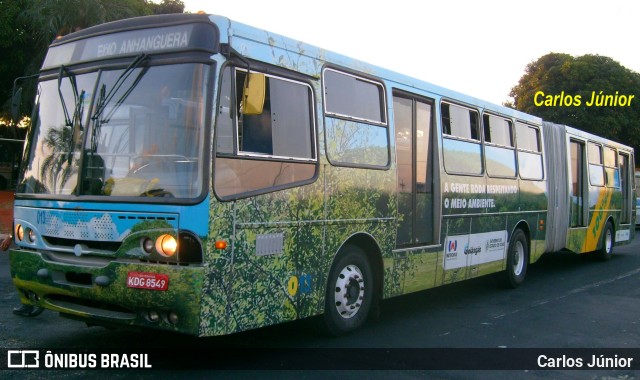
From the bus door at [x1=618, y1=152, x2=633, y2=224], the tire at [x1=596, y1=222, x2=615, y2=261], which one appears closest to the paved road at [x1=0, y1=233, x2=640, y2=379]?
the tire at [x1=596, y1=222, x2=615, y2=261]

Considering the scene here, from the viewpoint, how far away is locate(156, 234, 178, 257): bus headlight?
4.93m

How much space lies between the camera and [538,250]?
1170 cm

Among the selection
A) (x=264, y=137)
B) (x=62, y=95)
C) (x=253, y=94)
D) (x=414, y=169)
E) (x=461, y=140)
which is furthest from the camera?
(x=461, y=140)

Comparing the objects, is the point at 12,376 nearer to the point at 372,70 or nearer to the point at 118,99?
the point at 118,99

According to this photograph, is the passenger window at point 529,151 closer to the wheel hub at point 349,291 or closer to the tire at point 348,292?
the tire at point 348,292

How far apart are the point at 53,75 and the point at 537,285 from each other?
886cm

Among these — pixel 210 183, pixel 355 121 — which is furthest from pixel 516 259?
pixel 210 183

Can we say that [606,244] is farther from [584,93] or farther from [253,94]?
[584,93]

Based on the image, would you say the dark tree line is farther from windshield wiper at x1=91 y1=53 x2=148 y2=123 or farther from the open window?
the open window

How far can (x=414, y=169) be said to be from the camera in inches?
320

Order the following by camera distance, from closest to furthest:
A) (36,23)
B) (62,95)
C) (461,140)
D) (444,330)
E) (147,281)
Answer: (147,281), (62,95), (444,330), (461,140), (36,23)

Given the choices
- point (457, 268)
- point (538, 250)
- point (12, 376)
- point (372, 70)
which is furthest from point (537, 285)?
point (12, 376)

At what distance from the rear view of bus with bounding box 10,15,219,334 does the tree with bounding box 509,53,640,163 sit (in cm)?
3641

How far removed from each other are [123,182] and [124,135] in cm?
43
